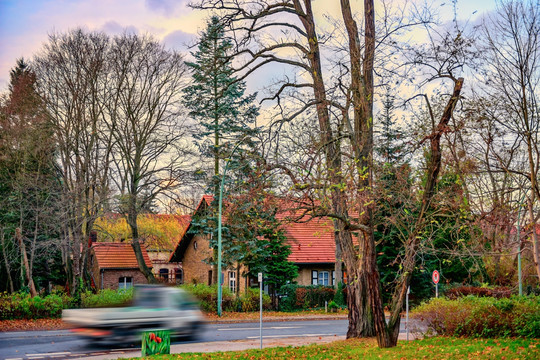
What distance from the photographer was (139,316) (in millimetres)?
15641

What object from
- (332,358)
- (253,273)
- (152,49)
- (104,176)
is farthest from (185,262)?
(332,358)

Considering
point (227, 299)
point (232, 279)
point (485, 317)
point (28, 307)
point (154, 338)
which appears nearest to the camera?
point (154, 338)

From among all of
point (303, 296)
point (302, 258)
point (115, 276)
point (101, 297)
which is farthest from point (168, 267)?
point (101, 297)

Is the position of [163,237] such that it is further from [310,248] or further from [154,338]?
[154,338]

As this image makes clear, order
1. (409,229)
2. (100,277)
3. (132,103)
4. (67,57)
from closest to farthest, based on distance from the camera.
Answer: (409,229), (67,57), (132,103), (100,277)

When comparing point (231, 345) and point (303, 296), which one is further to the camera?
A: point (303, 296)

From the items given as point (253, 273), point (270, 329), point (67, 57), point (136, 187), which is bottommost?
point (270, 329)

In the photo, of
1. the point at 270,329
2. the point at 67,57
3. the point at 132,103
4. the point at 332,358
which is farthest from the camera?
the point at 132,103

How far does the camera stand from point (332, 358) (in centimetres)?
1279

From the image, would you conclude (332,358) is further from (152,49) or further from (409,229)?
(152,49)

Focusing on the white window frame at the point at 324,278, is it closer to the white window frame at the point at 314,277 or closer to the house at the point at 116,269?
the white window frame at the point at 314,277

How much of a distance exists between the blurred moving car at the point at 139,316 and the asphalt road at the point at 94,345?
0.51 metres

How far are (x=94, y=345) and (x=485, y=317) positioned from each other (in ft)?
36.5

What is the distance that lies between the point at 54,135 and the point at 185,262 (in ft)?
58.0
